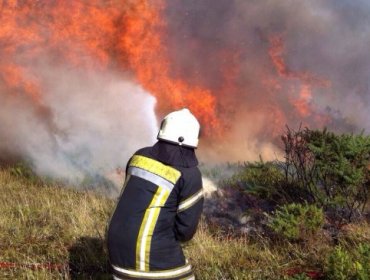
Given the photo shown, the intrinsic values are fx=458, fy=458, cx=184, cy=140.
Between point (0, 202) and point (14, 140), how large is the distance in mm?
4424

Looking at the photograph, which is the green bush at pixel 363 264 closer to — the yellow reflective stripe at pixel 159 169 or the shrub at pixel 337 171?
the shrub at pixel 337 171

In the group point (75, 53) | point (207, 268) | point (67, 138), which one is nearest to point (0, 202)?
point (67, 138)

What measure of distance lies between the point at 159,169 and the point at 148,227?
38 centimetres

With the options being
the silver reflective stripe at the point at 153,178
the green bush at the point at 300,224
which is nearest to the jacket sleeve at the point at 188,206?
the silver reflective stripe at the point at 153,178

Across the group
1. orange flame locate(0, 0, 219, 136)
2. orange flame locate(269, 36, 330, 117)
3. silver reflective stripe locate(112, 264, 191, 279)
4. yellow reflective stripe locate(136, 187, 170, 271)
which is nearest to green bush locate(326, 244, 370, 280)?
silver reflective stripe locate(112, 264, 191, 279)

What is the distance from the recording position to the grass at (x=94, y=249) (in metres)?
4.66

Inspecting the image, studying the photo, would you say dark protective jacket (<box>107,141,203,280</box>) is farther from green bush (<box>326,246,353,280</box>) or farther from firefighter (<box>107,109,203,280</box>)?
green bush (<box>326,246,353,280</box>)

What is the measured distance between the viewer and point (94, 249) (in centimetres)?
533

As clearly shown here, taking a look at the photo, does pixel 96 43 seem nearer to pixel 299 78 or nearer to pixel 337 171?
pixel 299 78

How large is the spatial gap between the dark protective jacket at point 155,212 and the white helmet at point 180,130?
49 millimetres

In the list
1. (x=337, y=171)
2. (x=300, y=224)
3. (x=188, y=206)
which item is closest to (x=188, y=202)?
(x=188, y=206)

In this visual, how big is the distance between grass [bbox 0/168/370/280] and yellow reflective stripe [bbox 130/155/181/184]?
1853 mm

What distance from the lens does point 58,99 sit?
11953 millimetres

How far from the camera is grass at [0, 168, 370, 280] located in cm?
466
